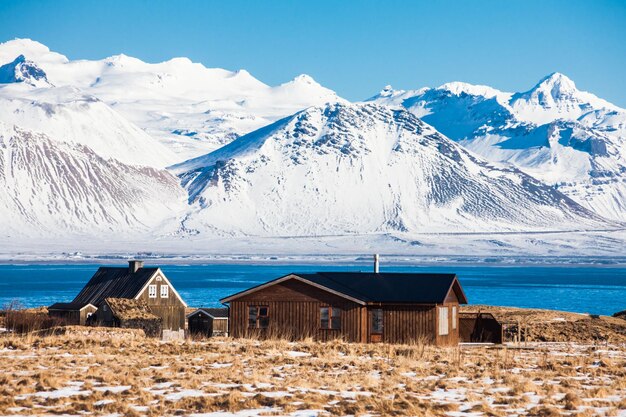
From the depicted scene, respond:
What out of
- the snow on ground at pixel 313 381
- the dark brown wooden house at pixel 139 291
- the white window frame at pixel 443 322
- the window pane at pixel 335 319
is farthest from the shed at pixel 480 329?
the dark brown wooden house at pixel 139 291

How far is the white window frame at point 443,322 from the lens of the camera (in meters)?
48.5

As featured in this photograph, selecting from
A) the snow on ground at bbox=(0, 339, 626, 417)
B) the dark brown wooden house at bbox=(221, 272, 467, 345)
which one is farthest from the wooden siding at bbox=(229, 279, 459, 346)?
the snow on ground at bbox=(0, 339, 626, 417)

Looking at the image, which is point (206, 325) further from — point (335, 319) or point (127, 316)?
point (335, 319)

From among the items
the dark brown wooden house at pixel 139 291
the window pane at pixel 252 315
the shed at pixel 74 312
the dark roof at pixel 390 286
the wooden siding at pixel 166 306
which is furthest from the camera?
the wooden siding at pixel 166 306

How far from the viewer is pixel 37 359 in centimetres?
3416

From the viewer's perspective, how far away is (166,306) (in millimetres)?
71188

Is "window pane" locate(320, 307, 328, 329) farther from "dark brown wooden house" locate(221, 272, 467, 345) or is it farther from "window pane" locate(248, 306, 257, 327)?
"window pane" locate(248, 306, 257, 327)

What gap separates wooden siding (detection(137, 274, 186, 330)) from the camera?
6978 centimetres

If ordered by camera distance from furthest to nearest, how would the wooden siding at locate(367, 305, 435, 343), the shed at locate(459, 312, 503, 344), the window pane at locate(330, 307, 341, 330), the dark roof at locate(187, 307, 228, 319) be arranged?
the dark roof at locate(187, 307, 228, 319), the shed at locate(459, 312, 503, 344), the window pane at locate(330, 307, 341, 330), the wooden siding at locate(367, 305, 435, 343)

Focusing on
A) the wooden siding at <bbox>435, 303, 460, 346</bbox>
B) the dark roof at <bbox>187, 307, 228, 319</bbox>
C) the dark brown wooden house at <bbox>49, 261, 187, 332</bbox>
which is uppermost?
the dark brown wooden house at <bbox>49, 261, 187, 332</bbox>

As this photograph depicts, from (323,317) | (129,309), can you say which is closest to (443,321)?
(323,317)

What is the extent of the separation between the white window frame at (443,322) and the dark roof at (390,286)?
79cm

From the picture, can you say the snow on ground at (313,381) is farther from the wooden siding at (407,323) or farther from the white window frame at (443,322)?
the white window frame at (443,322)

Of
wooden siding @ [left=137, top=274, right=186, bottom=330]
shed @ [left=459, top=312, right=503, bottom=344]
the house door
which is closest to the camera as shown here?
the house door
